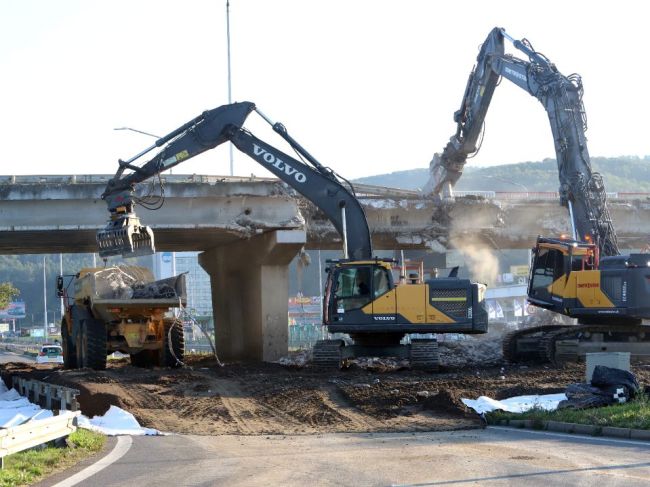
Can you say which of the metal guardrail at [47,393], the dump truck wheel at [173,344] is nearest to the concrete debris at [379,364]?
the dump truck wheel at [173,344]

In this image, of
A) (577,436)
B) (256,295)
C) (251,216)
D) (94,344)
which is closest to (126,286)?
(94,344)

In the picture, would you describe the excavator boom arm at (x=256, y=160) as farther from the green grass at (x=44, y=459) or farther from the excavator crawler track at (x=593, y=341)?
the green grass at (x=44, y=459)

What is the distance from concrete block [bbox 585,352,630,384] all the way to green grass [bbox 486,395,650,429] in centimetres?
130

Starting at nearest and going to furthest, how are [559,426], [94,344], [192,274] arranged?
[559,426]
[94,344]
[192,274]

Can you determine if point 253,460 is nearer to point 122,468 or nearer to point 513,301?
point 122,468

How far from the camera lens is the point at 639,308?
25.9 m

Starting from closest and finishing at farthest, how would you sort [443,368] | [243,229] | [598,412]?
[598,412], [443,368], [243,229]

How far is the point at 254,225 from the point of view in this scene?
37.1 metres

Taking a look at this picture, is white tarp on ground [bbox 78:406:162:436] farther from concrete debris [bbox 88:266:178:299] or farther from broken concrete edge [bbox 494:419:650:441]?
concrete debris [bbox 88:266:178:299]

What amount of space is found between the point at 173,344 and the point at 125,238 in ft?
16.8

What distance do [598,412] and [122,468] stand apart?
292 inches

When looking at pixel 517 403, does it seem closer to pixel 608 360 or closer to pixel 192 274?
pixel 608 360

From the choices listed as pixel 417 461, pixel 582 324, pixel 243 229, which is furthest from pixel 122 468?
pixel 243 229

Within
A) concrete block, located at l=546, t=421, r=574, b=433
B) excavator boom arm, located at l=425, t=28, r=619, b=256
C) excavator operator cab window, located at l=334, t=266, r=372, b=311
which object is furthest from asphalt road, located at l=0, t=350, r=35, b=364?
concrete block, located at l=546, t=421, r=574, b=433
